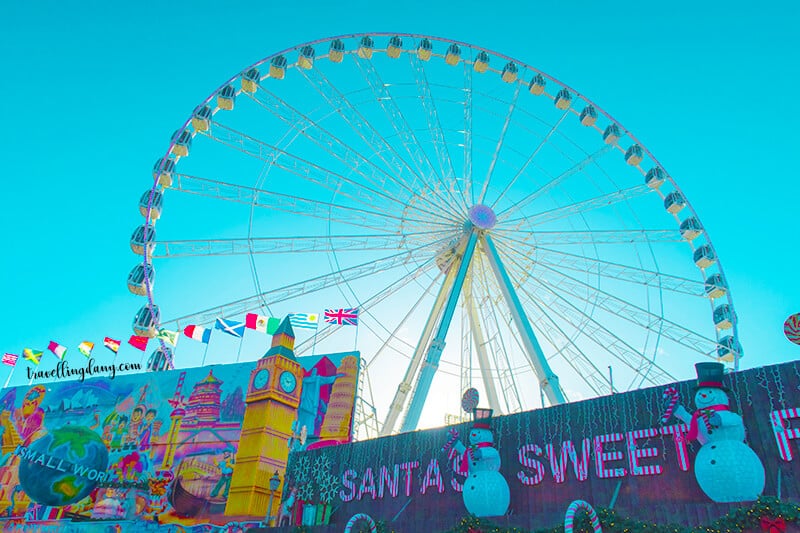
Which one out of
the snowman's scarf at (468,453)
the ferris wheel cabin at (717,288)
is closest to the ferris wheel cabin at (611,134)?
the ferris wheel cabin at (717,288)

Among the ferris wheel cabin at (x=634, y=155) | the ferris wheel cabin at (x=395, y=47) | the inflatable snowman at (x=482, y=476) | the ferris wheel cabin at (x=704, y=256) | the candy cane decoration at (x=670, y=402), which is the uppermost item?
the ferris wheel cabin at (x=395, y=47)

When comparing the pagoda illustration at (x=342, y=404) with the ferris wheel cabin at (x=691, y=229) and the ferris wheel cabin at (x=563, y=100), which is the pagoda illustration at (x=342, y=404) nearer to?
the ferris wheel cabin at (x=563, y=100)

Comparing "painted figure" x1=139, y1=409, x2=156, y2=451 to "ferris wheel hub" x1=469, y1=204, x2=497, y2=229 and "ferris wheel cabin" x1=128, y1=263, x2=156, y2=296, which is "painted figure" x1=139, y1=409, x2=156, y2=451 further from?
"ferris wheel hub" x1=469, y1=204, x2=497, y2=229

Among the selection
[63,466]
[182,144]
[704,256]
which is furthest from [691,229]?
[63,466]

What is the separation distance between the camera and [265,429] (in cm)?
2014

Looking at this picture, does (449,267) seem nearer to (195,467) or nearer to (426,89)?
(426,89)

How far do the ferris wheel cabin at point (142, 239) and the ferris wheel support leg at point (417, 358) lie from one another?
10.8 metres

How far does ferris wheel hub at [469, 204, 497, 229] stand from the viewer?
23172 millimetres

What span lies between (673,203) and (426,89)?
35.7 ft

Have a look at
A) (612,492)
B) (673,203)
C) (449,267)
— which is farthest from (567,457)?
(673,203)

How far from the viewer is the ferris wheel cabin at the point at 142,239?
23281 millimetres

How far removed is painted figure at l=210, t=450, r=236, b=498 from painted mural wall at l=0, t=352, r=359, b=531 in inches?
1.8

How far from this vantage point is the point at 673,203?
973 inches

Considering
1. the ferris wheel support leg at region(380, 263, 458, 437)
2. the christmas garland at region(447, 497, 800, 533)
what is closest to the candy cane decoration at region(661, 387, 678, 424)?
the christmas garland at region(447, 497, 800, 533)
